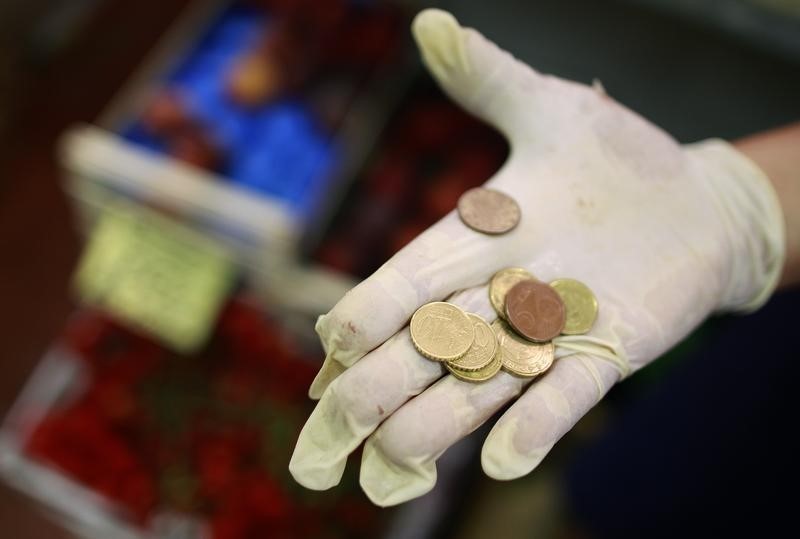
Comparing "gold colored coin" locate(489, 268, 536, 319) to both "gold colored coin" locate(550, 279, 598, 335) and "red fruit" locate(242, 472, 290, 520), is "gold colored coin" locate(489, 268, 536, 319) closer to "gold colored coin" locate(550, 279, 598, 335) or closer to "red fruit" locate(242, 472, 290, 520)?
"gold colored coin" locate(550, 279, 598, 335)

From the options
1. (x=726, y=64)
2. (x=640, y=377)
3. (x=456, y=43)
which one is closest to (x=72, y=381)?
(x=456, y=43)

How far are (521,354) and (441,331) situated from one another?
0.10 meters

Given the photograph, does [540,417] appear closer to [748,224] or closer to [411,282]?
[411,282]

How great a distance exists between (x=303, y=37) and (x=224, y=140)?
0.39 m

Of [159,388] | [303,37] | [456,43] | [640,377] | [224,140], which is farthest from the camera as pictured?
[303,37]

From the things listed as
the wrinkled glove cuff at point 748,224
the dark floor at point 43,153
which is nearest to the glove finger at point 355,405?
the wrinkled glove cuff at point 748,224

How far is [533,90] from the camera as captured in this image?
0.96 metres

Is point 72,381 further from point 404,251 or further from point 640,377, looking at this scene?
point 640,377

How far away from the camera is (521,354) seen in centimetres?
80

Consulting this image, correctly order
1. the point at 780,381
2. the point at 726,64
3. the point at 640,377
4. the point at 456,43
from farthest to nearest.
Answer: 1. the point at 640,377
2. the point at 726,64
3. the point at 780,381
4. the point at 456,43

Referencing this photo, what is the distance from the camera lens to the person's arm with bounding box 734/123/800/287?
1014mm

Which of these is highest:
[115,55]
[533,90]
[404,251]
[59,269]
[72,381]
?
[533,90]

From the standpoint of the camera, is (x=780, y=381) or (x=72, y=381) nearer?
(x=780, y=381)

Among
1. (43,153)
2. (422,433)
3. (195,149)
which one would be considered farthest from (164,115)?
(422,433)
